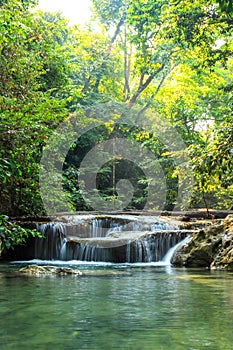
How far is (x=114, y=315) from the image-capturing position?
3.53m

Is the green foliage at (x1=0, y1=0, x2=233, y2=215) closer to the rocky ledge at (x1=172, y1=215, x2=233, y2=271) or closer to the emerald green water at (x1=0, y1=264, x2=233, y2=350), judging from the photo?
the rocky ledge at (x1=172, y1=215, x2=233, y2=271)

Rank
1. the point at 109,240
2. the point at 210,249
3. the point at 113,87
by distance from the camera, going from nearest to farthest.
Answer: the point at 210,249
the point at 109,240
the point at 113,87

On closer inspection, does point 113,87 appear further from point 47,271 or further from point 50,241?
point 47,271

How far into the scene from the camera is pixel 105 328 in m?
3.04

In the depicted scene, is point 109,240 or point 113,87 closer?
point 109,240

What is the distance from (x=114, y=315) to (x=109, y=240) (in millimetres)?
7607

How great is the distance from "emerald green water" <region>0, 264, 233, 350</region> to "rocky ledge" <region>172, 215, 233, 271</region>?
3.01 m

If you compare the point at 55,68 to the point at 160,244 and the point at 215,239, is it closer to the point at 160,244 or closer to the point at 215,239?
the point at 160,244

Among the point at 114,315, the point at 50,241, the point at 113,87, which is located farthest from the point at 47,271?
the point at 113,87

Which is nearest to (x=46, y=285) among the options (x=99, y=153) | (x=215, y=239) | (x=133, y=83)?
(x=215, y=239)

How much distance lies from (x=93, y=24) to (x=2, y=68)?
20016mm

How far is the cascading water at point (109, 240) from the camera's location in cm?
1090

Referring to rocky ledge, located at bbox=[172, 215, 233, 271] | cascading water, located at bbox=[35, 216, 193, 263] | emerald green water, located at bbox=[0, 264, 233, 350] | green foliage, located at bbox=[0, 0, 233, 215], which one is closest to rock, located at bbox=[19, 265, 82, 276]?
emerald green water, located at bbox=[0, 264, 233, 350]

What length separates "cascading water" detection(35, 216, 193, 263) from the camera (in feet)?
35.8
